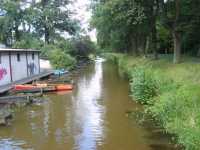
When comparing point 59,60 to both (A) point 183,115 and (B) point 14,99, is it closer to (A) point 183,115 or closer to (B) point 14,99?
(B) point 14,99

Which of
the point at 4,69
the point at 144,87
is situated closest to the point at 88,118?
the point at 144,87

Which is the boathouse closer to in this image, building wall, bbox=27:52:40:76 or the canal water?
building wall, bbox=27:52:40:76

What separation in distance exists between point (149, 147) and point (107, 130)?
3.30 m

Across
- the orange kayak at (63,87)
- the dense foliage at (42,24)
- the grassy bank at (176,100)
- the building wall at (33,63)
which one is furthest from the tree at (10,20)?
the grassy bank at (176,100)

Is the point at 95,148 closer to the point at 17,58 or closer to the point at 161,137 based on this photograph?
the point at 161,137

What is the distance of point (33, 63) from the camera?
41.3 metres

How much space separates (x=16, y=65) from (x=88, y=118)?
15885 millimetres

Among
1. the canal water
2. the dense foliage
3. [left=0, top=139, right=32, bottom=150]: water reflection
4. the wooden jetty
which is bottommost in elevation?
[left=0, top=139, right=32, bottom=150]: water reflection

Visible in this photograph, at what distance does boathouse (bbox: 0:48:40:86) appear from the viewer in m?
30.8

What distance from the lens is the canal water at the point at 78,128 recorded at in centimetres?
1548

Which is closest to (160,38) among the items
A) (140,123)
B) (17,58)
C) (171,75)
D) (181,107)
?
(17,58)

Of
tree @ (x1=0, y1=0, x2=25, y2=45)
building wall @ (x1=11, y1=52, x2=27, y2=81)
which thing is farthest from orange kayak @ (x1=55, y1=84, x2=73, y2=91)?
tree @ (x1=0, y1=0, x2=25, y2=45)

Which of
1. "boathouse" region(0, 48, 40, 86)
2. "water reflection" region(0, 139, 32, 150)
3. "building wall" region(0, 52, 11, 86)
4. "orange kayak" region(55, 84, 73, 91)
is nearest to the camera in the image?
"water reflection" region(0, 139, 32, 150)

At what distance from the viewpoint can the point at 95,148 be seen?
1496 centimetres
